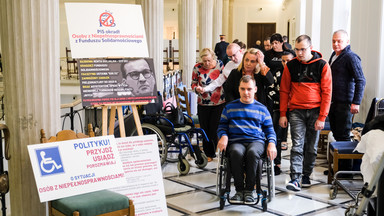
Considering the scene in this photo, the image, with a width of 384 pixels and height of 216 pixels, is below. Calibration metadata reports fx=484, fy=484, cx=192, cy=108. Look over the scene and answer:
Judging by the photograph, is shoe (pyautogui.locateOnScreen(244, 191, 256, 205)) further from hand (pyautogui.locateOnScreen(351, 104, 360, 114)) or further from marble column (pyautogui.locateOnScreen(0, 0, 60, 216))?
marble column (pyautogui.locateOnScreen(0, 0, 60, 216))

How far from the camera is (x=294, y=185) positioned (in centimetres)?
557

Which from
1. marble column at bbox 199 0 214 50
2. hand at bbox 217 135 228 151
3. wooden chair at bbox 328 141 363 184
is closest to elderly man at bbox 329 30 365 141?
wooden chair at bbox 328 141 363 184

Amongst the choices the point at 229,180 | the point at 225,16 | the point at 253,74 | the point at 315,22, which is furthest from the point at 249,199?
the point at 225,16

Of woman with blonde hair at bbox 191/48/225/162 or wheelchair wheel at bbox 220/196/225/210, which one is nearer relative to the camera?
wheelchair wheel at bbox 220/196/225/210

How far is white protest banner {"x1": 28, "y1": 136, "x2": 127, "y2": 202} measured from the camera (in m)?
3.44

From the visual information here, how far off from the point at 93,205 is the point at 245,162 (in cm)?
194

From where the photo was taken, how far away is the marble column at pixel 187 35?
12406mm

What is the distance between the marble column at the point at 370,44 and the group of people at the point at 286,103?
0.89 metres

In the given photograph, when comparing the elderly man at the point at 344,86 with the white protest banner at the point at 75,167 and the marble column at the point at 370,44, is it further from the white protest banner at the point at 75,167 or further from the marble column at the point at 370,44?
the white protest banner at the point at 75,167

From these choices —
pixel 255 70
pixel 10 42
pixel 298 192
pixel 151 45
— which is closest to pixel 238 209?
pixel 298 192

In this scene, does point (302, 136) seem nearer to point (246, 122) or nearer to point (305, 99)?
point (305, 99)

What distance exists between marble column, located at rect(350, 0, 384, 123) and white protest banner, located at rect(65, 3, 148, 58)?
3.65 meters

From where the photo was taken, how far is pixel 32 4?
3.68 meters

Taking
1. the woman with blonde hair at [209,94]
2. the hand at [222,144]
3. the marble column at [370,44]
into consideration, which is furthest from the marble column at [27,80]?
the marble column at [370,44]
